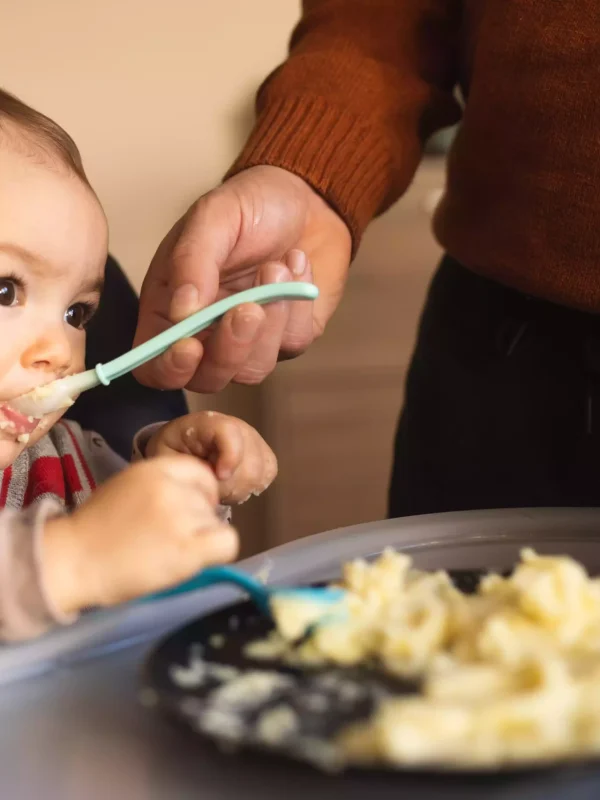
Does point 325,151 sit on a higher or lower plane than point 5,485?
higher

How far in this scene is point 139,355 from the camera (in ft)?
1.88

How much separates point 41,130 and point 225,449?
308mm

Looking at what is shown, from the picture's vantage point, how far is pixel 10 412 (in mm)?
605

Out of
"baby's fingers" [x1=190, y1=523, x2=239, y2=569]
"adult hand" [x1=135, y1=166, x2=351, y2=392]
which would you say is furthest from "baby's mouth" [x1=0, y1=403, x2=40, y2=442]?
"baby's fingers" [x1=190, y1=523, x2=239, y2=569]

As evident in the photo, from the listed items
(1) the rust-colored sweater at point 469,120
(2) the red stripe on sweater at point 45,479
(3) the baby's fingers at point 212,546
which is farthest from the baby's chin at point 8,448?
(1) the rust-colored sweater at point 469,120

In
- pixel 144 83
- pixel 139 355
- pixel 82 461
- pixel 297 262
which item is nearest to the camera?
pixel 139 355

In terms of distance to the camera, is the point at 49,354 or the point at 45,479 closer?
the point at 49,354

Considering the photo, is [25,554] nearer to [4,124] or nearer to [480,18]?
[4,124]

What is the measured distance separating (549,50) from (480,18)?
136 millimetres

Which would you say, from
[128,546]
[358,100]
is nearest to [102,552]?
[128,546]

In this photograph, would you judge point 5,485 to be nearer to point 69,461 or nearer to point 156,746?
point 69,461

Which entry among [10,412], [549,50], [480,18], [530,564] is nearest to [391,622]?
[530,564]

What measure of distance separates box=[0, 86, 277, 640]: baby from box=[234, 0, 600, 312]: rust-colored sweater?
199 mm

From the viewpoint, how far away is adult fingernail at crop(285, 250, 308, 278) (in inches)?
27.0
